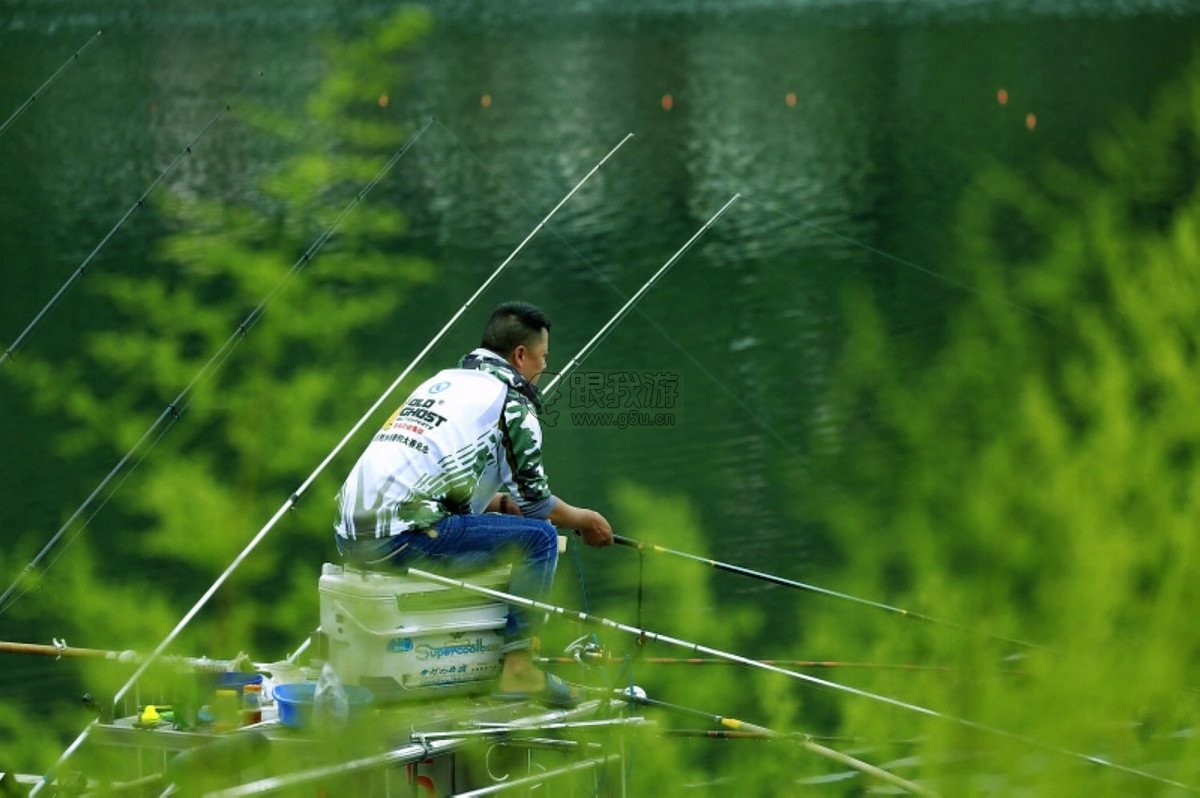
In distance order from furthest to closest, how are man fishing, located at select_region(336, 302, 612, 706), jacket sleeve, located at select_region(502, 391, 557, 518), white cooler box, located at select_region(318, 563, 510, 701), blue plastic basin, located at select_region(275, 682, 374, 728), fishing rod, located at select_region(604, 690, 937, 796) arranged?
jacket sleeve, located at select_region(502, 391, 557, 518) → man fishing, located at select_region(336, 302, 612, 706) → white cooler box, located at select_region(318, 563, 510, 701) → blue plastic basin, located at select_region(275, 682, 374, 728) → fishing rod, located at select_region(604, 690, 937, 796)

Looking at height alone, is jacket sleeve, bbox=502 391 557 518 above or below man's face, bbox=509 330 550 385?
below

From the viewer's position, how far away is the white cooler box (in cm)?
503

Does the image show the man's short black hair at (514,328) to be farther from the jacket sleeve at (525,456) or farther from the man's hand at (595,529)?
the man's hand at (595,529)

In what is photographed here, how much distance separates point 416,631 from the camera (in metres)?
5.09

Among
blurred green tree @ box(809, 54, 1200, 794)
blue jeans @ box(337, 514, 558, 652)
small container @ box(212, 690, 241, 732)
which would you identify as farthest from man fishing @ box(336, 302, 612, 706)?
blurred green tree @ box(809, 54, 1200, 794)

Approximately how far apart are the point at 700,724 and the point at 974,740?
519 cm

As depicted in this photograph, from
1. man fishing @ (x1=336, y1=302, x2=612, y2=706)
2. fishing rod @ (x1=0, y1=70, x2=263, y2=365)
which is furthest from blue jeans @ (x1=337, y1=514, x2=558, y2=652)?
fishing rod @ (x1=0, y1=70, x2=263, y2=365)

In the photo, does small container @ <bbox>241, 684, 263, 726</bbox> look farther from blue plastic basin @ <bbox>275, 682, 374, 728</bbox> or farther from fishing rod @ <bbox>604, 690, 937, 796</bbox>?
fishing rod @ <bbox>604, 690, 937, 796</bbox>

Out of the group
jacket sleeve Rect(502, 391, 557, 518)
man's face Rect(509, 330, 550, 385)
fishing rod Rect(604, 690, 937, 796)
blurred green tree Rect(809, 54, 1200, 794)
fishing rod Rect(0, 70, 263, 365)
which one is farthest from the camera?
fishing rod Rect(0, 70, 263, 365)

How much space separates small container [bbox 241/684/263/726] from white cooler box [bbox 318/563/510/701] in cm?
24

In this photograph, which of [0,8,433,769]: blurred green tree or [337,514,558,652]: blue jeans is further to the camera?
[337,514,558,652]: blue jeans

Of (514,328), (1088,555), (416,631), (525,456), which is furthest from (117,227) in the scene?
(1088,555)

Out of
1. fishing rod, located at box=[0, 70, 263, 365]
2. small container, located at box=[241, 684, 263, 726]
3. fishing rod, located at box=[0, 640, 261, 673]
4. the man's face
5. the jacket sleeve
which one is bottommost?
small container, located at box=[241, 684, 263, 726]

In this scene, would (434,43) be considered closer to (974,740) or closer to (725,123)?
(725,123)
